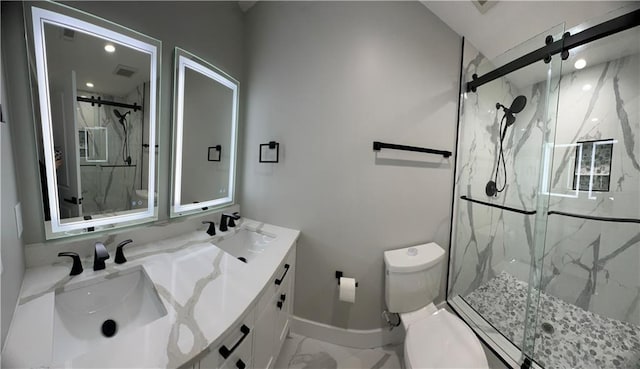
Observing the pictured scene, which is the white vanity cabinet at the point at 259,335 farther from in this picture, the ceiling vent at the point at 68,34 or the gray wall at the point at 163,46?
the ceiling vent at the point at 68,34

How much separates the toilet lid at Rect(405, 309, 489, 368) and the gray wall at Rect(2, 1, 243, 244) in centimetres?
172

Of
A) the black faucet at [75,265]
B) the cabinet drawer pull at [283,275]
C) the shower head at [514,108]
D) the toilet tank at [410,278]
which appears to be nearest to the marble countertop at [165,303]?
the black faucet at [75,265]

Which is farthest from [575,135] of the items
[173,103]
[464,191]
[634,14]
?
[173,103]

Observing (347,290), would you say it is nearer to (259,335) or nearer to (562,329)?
(259,335)

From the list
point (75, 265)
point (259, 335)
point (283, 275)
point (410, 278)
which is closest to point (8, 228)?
point (75, 265)

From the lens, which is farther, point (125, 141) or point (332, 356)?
point (332, 356)

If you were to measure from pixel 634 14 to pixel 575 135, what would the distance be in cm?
87

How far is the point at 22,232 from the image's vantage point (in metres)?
0.81

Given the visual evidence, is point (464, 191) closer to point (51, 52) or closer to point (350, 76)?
point (350, 76)

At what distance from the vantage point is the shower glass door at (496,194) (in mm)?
1559

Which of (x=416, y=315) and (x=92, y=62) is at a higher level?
(x=92, y=62)

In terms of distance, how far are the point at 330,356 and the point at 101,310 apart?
1.40 meters

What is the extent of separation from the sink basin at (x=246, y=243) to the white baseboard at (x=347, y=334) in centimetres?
63

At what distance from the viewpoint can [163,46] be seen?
1219mm
